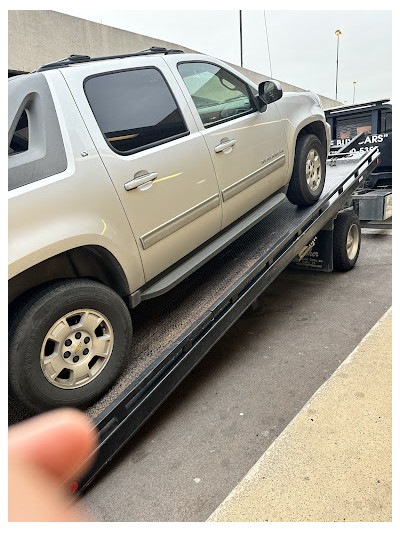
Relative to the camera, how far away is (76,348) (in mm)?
2117

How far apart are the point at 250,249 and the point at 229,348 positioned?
89cm

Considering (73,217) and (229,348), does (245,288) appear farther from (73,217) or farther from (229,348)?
(73,217)

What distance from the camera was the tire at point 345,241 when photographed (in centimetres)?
470

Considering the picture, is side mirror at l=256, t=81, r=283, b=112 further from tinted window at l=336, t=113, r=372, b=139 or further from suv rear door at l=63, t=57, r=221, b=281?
tinted window at l=336, t=113, r=372, b=139

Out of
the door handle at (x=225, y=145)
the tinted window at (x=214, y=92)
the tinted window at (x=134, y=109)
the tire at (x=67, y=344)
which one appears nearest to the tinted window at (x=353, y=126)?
the tinted window at (x=214, y=92)

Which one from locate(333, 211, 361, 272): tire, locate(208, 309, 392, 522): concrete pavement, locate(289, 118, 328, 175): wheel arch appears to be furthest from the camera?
locate(333, 211, 361, 272): tire

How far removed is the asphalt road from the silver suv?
1.72ft

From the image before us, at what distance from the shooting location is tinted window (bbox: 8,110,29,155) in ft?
6.86

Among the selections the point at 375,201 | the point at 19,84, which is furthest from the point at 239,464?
the point at 375,201

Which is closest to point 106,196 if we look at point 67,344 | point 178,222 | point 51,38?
point 178,222

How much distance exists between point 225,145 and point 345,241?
246cm

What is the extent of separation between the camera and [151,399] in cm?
237

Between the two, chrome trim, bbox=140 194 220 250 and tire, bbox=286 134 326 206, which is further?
tire, bbox=286 134 326 206

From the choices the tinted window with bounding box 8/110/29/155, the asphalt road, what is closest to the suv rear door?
the tinted window with bounding box 8/110/29/155
